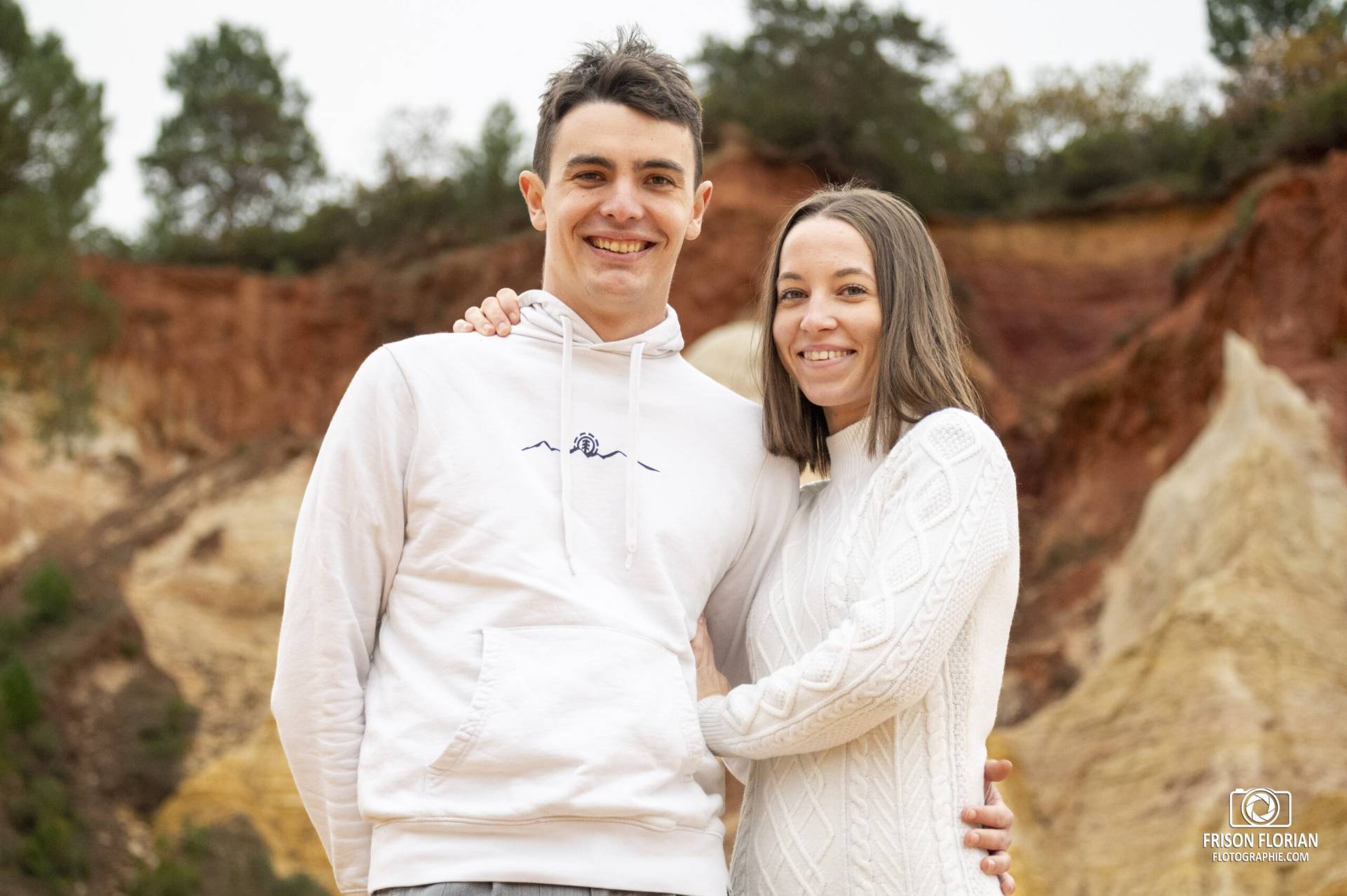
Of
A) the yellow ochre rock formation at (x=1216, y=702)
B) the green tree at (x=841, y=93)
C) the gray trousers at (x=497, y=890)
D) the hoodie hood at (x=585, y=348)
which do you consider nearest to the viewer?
the gray trousers at (x=497, y=890)

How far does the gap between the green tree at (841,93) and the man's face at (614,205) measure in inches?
763

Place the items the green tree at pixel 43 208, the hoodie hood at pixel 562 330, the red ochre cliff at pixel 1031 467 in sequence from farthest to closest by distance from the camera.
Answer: the green tree at pixel 43 208, the red ochre cliff at pixel 1031 467, the hoodie hood at pixel 562 330

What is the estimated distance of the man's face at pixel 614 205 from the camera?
2.97 metres

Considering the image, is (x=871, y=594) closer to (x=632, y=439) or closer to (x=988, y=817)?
(x=988, y=817)

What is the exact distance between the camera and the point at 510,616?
8.71 ft

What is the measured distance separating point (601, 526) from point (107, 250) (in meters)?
27.0

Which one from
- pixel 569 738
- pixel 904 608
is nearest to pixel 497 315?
pixel 569 738

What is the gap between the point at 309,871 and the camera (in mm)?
14016

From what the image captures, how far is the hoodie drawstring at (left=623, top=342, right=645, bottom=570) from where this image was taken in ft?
9.37

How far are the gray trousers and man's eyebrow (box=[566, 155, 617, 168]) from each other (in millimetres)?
1573

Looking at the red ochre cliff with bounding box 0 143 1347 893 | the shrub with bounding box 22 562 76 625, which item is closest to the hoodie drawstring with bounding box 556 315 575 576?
the red ochre cliff with bounding box 0 143 1347 893

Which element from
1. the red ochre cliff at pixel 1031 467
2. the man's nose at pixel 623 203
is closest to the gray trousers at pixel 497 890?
the man's nose at pixel 623 203

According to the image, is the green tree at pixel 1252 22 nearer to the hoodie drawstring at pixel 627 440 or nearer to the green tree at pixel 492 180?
the green tree at pixel 492 180

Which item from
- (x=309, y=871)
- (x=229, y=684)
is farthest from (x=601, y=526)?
(x=229, y=684)
